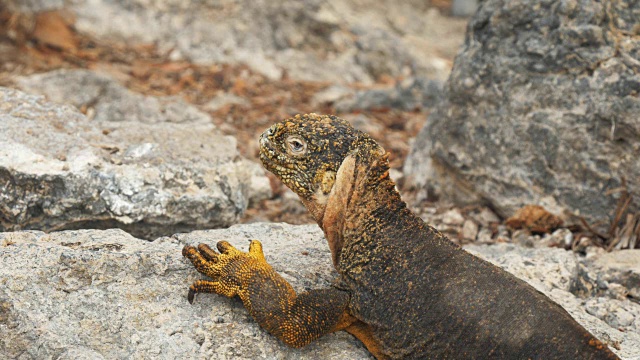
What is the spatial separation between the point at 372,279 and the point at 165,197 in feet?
6.56

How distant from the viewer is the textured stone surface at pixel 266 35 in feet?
36.9

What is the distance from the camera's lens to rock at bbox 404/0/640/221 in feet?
20.1

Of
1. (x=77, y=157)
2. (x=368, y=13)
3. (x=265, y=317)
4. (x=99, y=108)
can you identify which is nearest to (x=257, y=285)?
(x=265, y=317)

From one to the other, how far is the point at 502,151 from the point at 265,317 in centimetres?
361

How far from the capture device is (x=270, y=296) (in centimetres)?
410

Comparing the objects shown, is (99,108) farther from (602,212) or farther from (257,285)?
(602,212)

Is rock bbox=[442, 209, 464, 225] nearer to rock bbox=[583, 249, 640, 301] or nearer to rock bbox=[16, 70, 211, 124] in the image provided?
rock bbox=[583, 249, 640, 301]

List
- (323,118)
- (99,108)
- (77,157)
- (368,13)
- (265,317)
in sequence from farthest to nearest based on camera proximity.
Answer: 1. (368,13)
2. (99,108)
3. (77,157)
4. (323,118)
5. (265,317)

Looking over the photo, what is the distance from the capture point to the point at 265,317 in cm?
403

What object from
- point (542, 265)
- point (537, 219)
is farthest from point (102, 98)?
point (542, 265)

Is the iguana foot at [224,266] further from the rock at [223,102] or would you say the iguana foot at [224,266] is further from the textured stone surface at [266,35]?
the textured stone surface at [266,35]

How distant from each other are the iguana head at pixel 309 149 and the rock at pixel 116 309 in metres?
0.76

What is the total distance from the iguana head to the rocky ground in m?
0.76

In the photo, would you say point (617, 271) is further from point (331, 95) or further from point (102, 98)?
point (102, 98)
